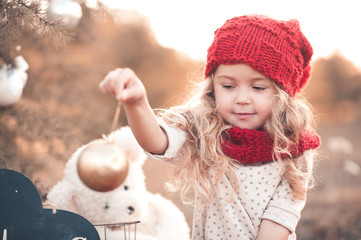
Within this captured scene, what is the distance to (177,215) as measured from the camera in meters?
Answer: 1.95

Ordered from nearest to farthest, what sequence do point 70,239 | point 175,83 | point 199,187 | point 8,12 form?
point 70,239
point 8,12
point 199,187
point 175,83

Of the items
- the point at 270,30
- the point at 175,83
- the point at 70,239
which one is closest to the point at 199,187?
the point at 70,239

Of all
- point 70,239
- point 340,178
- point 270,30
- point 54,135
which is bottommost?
point 340,178

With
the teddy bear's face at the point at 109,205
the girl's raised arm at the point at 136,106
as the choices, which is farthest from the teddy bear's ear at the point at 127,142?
the girl's raised arm at the point at 136,106

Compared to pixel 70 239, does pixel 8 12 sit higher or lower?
higher

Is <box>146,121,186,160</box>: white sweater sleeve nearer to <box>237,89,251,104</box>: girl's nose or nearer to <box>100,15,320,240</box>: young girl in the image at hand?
<box>100,15,320,240</box>: young girl

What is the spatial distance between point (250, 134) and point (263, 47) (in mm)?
361

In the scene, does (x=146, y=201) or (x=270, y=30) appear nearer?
(x=270, y=30)

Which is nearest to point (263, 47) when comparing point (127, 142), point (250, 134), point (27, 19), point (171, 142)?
point (250, 134)

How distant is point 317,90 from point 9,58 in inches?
432

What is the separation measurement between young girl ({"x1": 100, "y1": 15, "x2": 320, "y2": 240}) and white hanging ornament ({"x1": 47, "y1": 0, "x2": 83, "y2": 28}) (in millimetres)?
631

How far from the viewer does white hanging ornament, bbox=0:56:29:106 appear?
1696 mm

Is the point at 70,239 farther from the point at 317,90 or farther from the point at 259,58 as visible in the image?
the point at 317,90

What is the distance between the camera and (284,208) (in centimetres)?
149
